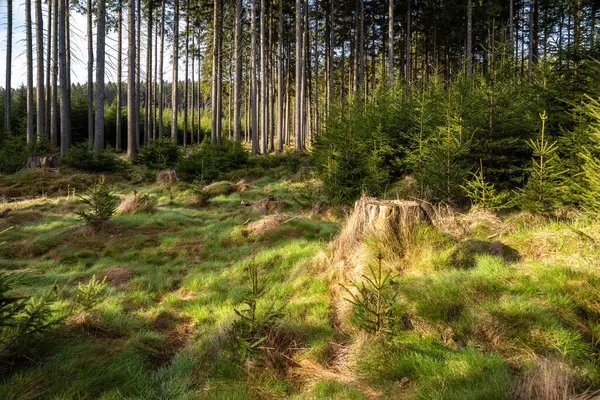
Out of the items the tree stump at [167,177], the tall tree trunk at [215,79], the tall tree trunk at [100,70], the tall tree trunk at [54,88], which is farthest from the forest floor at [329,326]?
the tall tree trunk at [54,88]

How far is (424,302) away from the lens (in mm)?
3686

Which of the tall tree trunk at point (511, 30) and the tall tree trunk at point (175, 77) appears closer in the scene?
the tall tree trunk at point (511, 30)

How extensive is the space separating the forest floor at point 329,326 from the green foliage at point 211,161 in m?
7.44

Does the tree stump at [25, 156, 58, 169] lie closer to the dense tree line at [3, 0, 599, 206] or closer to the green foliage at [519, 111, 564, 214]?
the dense tree line at [3, 0, 599, 206]

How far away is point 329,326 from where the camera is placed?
12.4 feet

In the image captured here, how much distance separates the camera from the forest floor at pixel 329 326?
2725 mm

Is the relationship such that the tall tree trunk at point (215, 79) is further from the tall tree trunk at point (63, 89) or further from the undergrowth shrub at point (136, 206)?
the undergrowth shrub at point (136, 206)

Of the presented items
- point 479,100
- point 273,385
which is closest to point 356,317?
point 273,385

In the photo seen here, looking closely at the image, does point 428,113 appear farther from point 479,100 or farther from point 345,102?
point 345,102

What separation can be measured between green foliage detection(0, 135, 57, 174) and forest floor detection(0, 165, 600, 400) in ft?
37.8

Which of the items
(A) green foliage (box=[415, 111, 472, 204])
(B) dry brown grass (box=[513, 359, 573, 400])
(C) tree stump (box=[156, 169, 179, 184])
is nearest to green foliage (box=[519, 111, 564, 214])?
(A) green foliage (box=[415, 111, 472, 204])

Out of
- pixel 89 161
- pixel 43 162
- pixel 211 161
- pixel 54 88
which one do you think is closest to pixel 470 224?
pixel 211 161

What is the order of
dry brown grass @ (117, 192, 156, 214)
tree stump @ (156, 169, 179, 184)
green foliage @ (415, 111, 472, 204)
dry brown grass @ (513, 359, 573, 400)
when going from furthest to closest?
1. tree stump @ (156, 169, 179, 184)
2. dry brown grass @ (117, 192, 156, 214)
3. green foliage @ (415, 111, 472, 204)
4. dry brown grass @ (513, 359, 573, 400)

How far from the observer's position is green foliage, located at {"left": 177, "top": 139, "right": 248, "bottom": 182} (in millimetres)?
13664
